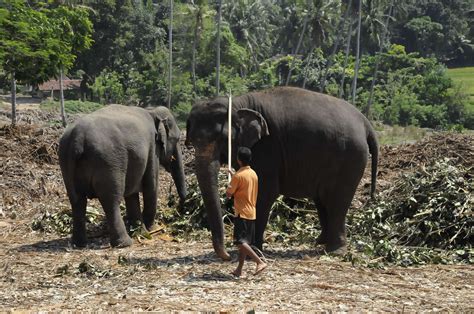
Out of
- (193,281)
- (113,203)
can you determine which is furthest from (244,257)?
(113,203)

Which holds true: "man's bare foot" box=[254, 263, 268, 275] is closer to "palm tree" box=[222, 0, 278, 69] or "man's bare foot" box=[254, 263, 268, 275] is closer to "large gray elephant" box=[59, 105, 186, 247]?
"large gray elephant" box=[59, 105, 186, 247]

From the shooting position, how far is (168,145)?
14.5 m

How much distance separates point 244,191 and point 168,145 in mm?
5018

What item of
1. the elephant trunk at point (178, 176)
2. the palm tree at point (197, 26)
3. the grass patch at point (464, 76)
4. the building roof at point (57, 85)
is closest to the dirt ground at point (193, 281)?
the elephant trunk at point (178, 176)

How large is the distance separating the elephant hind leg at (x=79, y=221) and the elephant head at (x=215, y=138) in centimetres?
250

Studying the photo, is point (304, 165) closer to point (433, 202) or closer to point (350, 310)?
point (433, 202)

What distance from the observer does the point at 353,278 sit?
386 inches

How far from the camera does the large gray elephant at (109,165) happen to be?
39.8ft

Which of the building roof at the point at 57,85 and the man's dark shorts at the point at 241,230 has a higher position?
the man's dark shorts at the point at 241,230

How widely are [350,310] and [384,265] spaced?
2.59 metres

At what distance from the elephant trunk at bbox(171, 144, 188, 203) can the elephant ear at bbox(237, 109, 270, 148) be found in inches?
147

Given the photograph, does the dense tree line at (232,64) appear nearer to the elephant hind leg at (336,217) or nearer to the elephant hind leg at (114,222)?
the elephant hind leg at (114,222)

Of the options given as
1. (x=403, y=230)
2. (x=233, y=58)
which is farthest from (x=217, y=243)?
(x=233, y=58)

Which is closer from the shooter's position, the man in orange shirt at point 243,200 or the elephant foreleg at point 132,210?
the man in orange shirt at point 243,200
